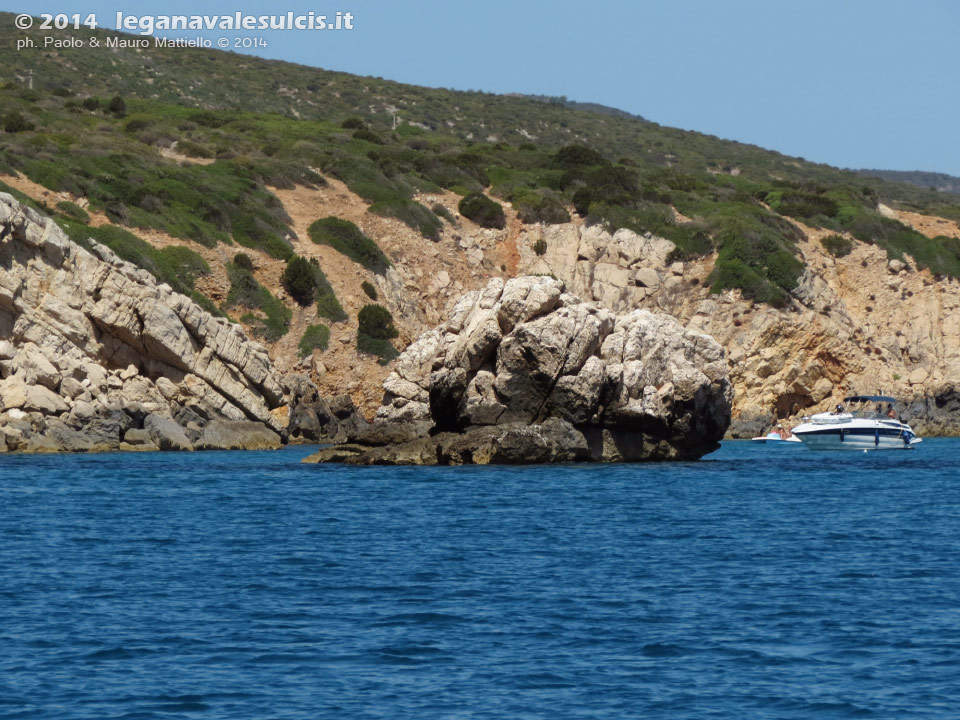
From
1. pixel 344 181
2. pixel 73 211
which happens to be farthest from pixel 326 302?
pixel 344 181

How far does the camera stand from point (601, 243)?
79750 millimetres

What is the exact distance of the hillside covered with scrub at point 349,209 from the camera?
6750 centimetres

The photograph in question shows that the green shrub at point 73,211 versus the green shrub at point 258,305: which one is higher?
the green shrub at point 73,211

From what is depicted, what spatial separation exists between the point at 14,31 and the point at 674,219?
7701 cm

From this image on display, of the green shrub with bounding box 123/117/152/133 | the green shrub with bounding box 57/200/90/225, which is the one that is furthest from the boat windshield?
the green shrub with bounding box 123/117/152/133

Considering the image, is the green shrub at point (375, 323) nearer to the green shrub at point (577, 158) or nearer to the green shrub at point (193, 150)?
the green shrub at point (193, 150)

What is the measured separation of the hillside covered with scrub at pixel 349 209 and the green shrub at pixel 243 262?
14 centimetres

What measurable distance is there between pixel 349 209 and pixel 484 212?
831 cm

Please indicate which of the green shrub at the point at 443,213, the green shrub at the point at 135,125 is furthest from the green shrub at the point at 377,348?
the green shrub at the point at 135,125

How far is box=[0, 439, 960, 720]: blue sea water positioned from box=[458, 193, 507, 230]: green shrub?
46555 millimetres

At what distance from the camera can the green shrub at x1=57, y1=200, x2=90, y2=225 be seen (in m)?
64.4

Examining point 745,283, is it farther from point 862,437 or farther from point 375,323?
point 375,323

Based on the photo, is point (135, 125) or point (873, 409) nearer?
point (873, 409)

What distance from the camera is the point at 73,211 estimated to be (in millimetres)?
64812
